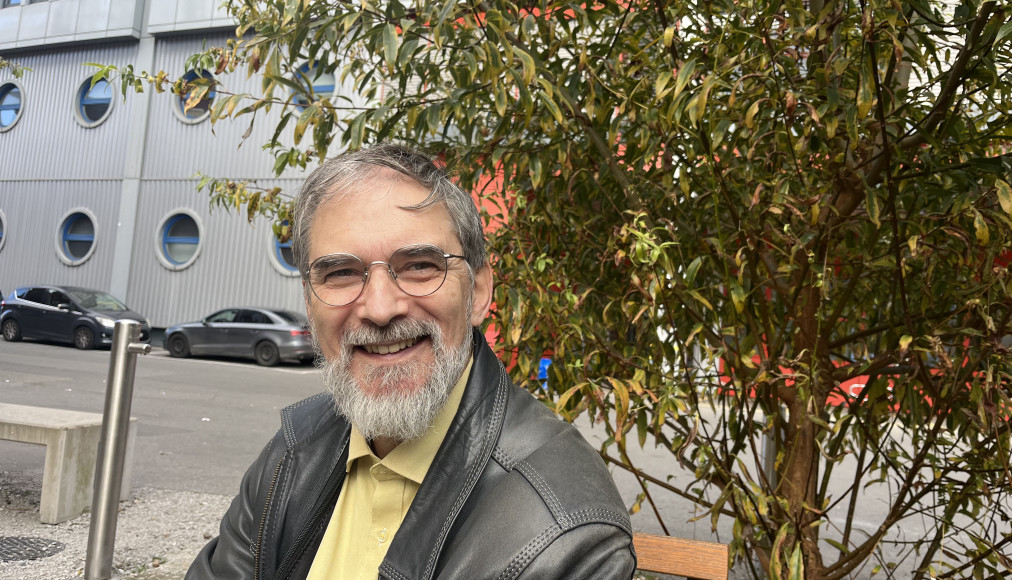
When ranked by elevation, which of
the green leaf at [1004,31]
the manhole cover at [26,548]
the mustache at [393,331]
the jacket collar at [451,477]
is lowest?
the manhole cover at [26,548]

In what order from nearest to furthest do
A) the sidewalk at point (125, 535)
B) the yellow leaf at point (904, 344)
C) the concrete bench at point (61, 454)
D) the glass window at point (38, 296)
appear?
the yellow leaf at point (904, 344) < the sidewalk at point (125, 535) < the concrete bench at point (61, 454) < the glass window at point (38, 296)

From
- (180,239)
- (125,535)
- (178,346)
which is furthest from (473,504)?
(180,239)

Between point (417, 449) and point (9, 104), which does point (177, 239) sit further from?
point (417, 449)

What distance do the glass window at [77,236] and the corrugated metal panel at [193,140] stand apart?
8.25 feet

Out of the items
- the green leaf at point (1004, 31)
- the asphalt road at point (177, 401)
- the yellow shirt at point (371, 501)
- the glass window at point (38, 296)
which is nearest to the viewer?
the yellow shirt at point (371, 501)

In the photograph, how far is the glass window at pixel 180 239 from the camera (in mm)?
20000

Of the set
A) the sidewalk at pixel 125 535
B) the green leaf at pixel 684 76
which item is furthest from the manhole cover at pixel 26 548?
the green leaf at pixel 684 76

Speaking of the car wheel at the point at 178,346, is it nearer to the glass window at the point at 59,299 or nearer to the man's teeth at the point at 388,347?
the glass window at the point at 59,299

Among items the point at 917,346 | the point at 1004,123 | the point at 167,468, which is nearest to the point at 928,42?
the point at 1004,123

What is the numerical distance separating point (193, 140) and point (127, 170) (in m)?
2.15

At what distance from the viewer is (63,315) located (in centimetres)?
1734

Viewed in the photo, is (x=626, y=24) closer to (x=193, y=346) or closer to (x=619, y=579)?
(x=619, y=579)

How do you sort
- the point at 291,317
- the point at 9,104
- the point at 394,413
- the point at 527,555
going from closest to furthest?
the point at 527,555
the point at 394,413
the point at 291,317
the point at 9,104

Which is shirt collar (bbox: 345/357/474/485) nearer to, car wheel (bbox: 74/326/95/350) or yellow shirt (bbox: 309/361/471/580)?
yellow shirt (bbox: 309/361/471/580)
